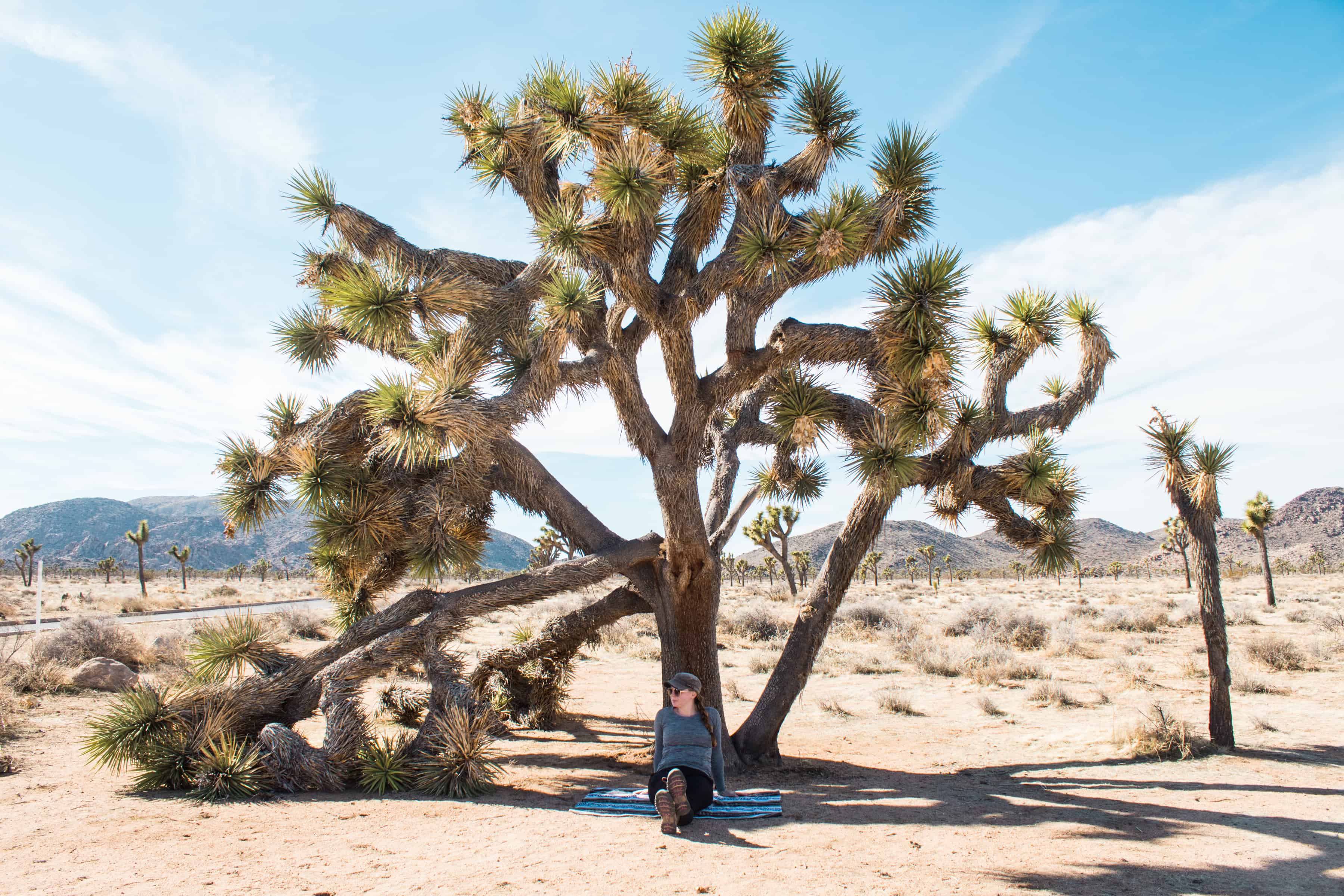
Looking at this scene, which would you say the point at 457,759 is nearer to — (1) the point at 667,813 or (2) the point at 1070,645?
(1) the point at 667,813

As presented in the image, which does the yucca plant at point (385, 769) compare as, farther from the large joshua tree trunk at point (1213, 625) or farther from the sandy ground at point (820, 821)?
the large joshua tree trunk at point (1213, 625)

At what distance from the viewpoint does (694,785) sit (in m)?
5.61

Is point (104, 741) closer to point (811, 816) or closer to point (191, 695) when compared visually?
point (191, 695)

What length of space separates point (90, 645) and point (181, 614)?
53.7 ft

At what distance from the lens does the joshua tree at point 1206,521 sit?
7.88 metres

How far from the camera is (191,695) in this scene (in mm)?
6555

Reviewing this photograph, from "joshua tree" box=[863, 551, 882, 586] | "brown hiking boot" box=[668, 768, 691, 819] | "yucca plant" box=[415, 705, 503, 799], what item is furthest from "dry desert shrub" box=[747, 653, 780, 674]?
"joshua tree" box=[863, 551, 882, 586]

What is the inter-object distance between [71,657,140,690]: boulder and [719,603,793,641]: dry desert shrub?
505 inches

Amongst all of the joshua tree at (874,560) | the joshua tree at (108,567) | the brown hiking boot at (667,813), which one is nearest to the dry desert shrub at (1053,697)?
the brown hiking boot at (667,813)

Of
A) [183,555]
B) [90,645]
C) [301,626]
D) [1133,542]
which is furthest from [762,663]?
[1133,542]

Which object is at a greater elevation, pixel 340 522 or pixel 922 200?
pixel 922 200

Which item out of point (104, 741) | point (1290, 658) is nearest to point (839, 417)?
point (104, 741)

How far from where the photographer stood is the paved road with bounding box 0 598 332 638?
19005 millimetres

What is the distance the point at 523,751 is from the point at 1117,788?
589cm
